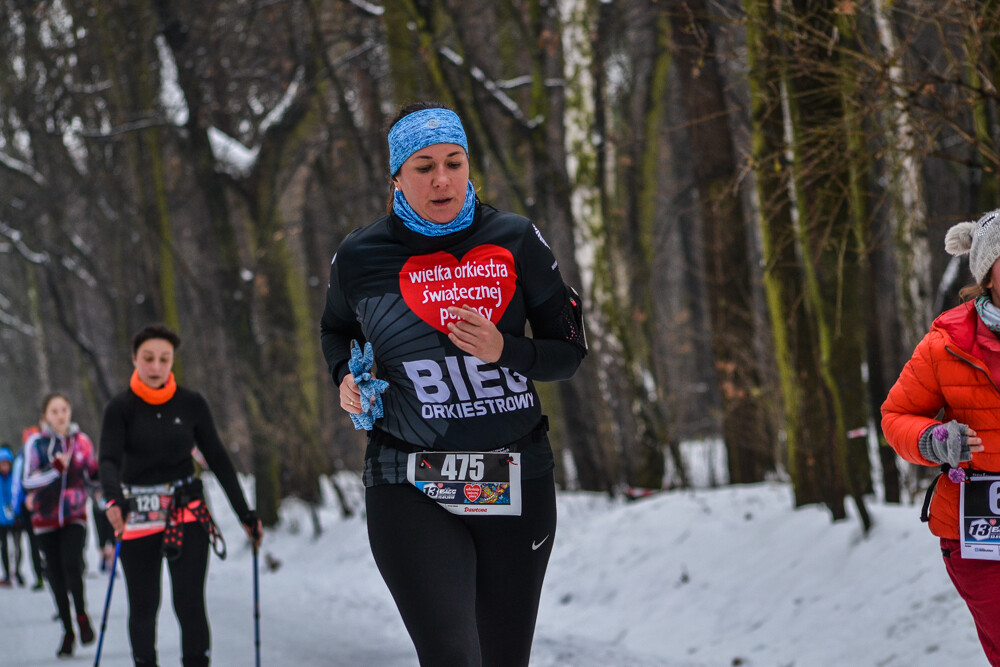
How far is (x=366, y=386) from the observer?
3594mm

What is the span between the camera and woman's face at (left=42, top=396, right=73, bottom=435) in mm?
10750

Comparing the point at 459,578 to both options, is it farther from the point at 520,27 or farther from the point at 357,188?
the point at 357,188

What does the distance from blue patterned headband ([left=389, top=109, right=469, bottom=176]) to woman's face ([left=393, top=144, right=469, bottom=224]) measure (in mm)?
26

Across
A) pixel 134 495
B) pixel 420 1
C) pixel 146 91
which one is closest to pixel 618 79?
pixel 420 1

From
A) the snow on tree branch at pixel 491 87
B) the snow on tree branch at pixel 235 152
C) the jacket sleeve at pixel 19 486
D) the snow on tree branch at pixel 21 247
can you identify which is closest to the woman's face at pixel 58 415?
the jacket sleeve at pixel 19 486

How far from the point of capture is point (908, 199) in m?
10.5

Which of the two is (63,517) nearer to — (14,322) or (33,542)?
(33,542)

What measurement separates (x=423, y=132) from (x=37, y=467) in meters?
8.07

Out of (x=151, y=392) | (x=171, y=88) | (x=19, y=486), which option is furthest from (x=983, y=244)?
(x=171, y=88)

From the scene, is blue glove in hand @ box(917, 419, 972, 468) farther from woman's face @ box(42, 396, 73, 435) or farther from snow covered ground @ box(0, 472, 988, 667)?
woman's face @ box(42, 396, 73, 435)

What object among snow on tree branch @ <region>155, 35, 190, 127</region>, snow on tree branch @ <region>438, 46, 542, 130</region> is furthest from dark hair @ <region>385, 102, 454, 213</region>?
snow on tree branch @ <region>155, 35, 190, 127</region>

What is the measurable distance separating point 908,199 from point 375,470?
8.12m

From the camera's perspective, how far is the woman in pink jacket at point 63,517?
927 centimetres

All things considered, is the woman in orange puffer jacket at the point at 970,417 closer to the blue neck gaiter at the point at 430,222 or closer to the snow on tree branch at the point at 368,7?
the blue neck gaiter at the point at 430,222
